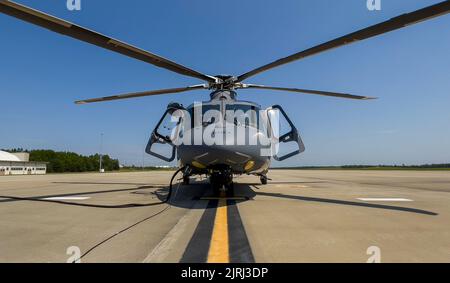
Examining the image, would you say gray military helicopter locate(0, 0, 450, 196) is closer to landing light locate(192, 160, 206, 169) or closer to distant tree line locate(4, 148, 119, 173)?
landing light locate(192, 160, 206, 169)

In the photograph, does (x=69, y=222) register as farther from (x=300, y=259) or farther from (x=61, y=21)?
(x=300, y=259)

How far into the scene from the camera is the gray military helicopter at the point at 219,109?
4594 millimetres

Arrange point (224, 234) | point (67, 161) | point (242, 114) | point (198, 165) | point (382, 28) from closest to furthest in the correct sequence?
point (224, 234) → point (382, 28) → point (198, 165) → point (242, 114) → point (67, 161)

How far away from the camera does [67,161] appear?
283ft

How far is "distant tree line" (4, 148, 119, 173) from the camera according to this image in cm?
8256

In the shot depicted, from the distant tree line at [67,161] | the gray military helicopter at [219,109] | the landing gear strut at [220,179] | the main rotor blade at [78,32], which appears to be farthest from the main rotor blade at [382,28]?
the distant tree line at [67,161]

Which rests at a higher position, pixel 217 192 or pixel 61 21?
pixel 61 21

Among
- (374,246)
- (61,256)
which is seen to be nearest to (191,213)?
(61,256)

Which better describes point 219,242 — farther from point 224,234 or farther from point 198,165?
point 198,165

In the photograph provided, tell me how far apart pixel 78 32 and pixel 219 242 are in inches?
155

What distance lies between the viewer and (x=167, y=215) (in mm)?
5926

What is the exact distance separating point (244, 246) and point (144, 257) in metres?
1.19

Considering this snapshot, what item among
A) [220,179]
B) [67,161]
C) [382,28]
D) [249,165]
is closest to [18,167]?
[67,161]

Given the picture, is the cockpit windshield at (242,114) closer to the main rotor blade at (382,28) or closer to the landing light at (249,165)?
the landing light at (249,165)
